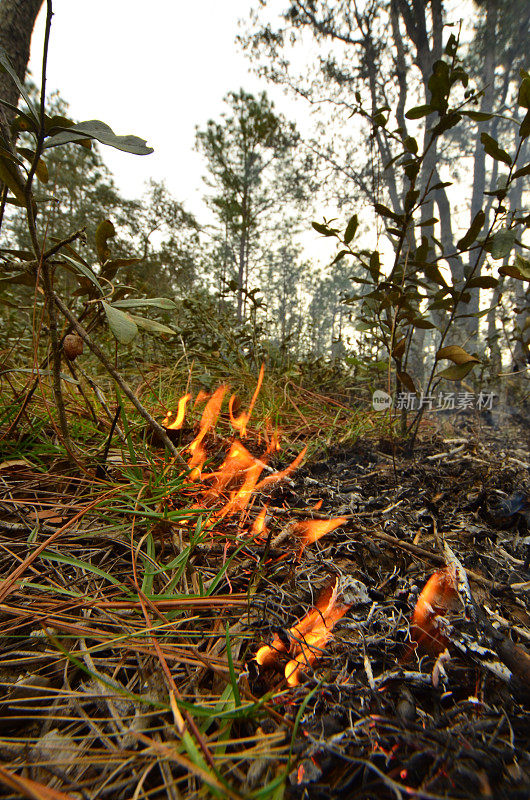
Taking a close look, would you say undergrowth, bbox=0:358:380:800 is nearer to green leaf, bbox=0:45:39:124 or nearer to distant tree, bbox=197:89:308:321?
green leaf, bbox=0:45:39:124

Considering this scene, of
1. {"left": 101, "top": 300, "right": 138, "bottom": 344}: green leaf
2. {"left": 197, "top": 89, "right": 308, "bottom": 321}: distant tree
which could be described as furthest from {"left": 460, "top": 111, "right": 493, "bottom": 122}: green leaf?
{"left": 197, "top": 89, "right": 308, "bottom": 321}: distant tree

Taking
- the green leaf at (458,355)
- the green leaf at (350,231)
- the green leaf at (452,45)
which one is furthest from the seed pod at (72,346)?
the green leaf at (452,45)

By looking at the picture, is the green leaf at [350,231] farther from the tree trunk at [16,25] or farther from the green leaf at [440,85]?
the tree trunk at [16,25]

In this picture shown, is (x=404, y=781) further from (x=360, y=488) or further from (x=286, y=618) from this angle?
(x=360, y=488)

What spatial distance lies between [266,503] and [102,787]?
0.72 metres

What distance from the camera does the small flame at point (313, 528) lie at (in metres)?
0.89

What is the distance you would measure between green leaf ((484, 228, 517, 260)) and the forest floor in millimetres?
873

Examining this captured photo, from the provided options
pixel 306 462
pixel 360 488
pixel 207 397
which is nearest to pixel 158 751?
pixel 360 488

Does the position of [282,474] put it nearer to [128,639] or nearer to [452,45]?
[128,639]

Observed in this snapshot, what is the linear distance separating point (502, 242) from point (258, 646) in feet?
4.92

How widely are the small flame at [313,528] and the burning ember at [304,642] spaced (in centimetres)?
21

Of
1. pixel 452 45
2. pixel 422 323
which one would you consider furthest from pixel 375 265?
pixel 452 45

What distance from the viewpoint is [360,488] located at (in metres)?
1.23

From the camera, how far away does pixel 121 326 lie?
68 centimetres
